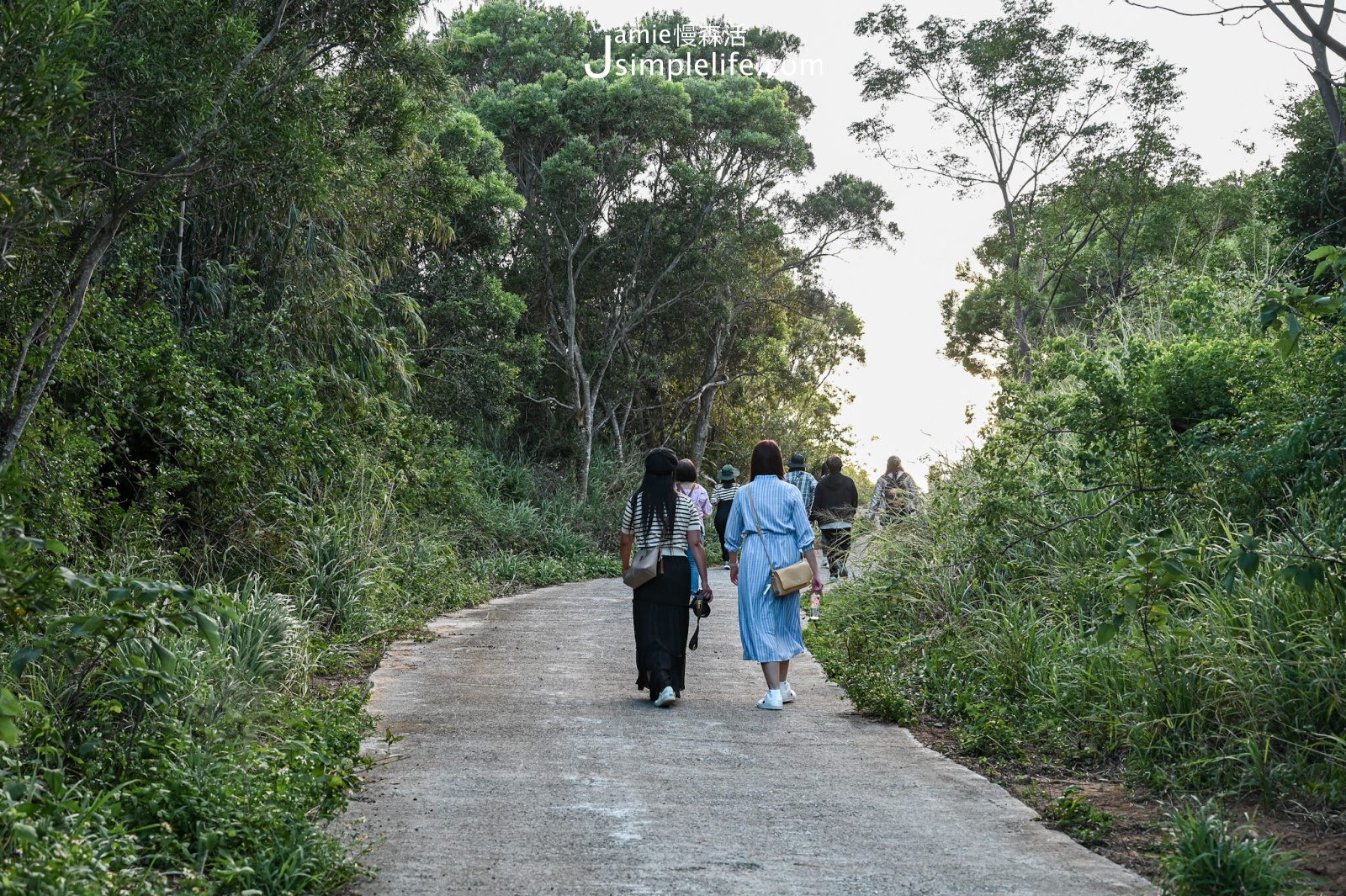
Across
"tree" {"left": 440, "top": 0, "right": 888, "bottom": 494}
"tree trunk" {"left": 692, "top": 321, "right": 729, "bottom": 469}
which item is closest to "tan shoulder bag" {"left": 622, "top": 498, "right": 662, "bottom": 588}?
"tree" {"left": 440, "top": 0, "right": 888, "bottom": 494}

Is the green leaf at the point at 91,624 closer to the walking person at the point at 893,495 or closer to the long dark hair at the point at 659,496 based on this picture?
the long dark hair at the point at 659,496

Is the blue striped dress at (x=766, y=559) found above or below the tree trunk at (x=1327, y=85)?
below

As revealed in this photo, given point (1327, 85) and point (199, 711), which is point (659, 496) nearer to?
point (199, 711)

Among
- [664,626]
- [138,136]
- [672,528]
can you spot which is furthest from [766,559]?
[138,136]

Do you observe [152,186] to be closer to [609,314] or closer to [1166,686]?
[1166,686]

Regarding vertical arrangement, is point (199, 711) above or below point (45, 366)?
below

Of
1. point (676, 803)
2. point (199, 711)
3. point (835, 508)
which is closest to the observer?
point (676, 803)

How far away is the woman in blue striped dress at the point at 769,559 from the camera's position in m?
8.97

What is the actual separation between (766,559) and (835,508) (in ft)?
20.2

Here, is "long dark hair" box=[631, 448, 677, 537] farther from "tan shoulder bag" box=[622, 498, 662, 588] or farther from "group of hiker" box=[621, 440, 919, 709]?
"tan shoulder bag" box=[622, 498, 662, 588]

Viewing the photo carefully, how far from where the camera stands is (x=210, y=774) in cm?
535

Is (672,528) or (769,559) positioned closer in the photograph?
(769,559)

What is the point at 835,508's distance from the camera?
49.9 ft

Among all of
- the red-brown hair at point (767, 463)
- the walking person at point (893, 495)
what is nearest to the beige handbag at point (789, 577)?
the red-brown hair at point (767, 463)
